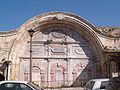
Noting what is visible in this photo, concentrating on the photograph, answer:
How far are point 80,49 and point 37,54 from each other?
4049 mm

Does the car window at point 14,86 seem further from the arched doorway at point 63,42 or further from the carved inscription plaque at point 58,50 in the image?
the carved inscription plaque at point 58,50

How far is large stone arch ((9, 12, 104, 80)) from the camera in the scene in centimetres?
1566

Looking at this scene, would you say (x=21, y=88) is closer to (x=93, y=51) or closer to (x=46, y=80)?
(x=46, y=80)

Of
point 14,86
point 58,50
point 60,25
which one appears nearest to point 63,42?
point 58,50

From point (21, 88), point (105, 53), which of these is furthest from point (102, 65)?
point (21, 88)

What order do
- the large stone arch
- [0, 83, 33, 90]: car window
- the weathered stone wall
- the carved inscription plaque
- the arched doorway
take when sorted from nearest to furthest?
[0, 83, 33, 90]: car window, the weathered stone wall, the large stone arch, the arched doorway, the carved inscription plaque

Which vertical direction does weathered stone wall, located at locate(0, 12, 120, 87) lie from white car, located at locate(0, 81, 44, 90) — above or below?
above

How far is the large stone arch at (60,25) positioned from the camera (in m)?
15.7

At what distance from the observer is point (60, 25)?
16.8 meters

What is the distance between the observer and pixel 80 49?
1686cm

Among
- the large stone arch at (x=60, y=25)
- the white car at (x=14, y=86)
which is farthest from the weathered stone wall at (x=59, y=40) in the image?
the white car at (x=14, y=86)

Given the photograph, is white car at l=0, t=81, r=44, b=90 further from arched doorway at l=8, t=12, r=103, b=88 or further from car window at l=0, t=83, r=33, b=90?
arched doorway at l=8, t=12, r=103, b=88

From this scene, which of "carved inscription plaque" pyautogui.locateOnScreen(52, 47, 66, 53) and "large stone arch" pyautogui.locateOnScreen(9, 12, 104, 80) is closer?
"large stone arch" pyautogui.locateOnScreen(9, 12, 104, 80)

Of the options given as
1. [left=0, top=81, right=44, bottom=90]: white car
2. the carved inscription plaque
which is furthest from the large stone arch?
[left=0, top=81, right=44, bottom=90]: white car
